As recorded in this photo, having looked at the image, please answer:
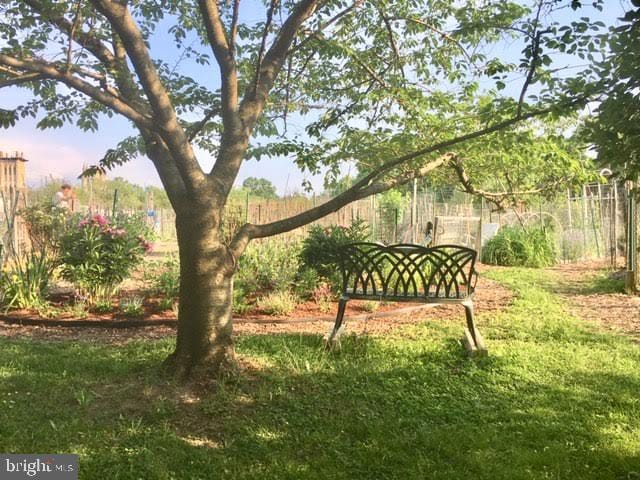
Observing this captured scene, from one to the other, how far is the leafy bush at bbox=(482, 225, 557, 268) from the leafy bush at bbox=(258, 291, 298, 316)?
8164mm

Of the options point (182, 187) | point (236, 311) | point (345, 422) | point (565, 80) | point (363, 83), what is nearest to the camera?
point (345, 422)

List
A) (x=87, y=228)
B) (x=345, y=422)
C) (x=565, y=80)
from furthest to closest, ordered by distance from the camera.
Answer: (x=87, y=228), (x=565, y=80), (x=345, y=422)

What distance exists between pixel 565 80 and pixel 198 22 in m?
3.86

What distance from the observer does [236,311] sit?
5.89m

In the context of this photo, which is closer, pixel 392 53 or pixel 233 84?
pixel 233 84

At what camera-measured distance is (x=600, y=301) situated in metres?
6.96

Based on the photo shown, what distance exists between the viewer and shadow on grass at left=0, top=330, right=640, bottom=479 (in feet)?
7.89

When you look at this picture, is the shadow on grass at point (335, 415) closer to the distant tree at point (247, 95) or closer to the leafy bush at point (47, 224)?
the distant tree at point (247, 95)

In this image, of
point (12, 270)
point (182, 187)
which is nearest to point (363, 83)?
point (182, 187)

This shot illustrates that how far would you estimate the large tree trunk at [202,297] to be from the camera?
331 cm

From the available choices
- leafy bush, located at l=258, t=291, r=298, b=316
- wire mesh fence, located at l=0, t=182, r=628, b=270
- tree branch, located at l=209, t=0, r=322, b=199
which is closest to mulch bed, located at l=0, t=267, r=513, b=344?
leafy bush, located at l=258, t=291, r=298, b=316

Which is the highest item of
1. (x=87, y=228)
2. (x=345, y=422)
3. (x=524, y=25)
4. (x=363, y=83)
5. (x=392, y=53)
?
(x=392, y=53)

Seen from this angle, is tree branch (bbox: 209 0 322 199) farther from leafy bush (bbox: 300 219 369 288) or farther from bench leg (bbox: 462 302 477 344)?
leafy bush (bbox: 300 219 369 288)

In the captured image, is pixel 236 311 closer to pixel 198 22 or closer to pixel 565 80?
pixel 198 22
